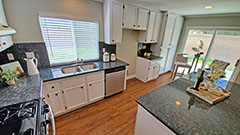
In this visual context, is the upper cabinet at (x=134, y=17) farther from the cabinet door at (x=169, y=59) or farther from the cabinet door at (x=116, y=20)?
the cabinet door at (x=169, y=59)

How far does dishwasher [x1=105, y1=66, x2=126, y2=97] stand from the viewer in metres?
2.27

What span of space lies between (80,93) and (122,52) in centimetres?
176

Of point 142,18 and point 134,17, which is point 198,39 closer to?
point 142,18

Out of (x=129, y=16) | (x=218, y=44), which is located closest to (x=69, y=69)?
(x=129, y=16)

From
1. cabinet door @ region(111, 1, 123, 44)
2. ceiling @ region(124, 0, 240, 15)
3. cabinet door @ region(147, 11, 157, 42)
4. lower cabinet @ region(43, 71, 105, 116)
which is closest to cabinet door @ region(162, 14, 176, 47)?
cabinet door @ region(147, 11, 157, 42)

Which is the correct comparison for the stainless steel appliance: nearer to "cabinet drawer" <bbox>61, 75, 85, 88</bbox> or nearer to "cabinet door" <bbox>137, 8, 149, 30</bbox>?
"cabinet drawer" <bbox>61, 75, 85, 88</bbox>

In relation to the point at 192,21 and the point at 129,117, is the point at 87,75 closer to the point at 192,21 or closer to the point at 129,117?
the point at 129,117

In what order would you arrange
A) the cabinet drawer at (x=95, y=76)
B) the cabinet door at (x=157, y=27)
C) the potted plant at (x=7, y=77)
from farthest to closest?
the cabinet door at (x=157, y=27) → the cabinet drawer at (x=95, y=76) → the potted plant at (x=7, y=77)

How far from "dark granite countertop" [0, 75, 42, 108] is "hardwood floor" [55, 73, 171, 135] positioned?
2.96 ft

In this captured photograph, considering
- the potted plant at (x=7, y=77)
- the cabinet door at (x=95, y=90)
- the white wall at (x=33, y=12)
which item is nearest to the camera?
the potted plant at (x=7, y=77)

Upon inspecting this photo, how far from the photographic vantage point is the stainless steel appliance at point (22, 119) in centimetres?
76

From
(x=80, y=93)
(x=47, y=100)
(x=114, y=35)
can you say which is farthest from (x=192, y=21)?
(x=47, y=100)

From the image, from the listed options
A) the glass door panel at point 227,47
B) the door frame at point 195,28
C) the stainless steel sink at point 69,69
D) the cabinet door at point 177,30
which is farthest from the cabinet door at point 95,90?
the glass door panel at point 227,47

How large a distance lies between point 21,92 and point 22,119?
519 millimetres
